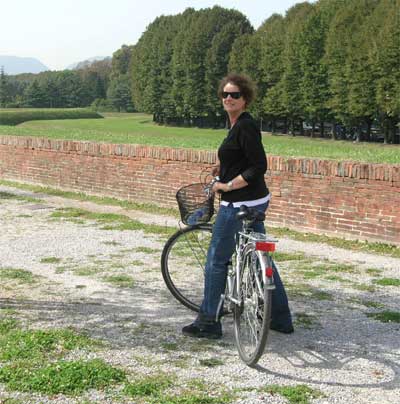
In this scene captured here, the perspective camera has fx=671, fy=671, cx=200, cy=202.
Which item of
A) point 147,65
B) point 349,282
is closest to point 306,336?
point 349,282

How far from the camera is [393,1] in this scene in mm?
47500

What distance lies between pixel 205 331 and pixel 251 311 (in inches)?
22.0

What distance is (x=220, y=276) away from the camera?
515 cm

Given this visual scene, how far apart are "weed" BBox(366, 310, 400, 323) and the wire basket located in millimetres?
1656

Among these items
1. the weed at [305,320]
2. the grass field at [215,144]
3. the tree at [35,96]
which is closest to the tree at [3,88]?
the tree at [35,96]

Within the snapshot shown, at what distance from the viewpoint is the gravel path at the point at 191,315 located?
4348 millimetres

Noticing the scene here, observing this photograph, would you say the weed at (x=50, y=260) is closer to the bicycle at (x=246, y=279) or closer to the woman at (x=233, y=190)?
the bicycle at (x=246, y=279)

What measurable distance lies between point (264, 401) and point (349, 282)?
10.6 feet

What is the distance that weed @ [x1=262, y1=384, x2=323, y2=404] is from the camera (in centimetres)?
396

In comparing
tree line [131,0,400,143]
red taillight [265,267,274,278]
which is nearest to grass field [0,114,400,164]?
tree line [131,0,400,143]

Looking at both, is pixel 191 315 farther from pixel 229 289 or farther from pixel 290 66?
pixel 290 66

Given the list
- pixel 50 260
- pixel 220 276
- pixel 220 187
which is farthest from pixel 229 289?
pixel 50 260

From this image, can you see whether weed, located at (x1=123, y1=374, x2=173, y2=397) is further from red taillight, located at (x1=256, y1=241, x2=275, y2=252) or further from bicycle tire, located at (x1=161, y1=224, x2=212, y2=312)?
bicycle tire, located at (x1=161, y1=224, x2=212, y2=312)

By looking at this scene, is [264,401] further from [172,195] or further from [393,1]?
[393,1]
